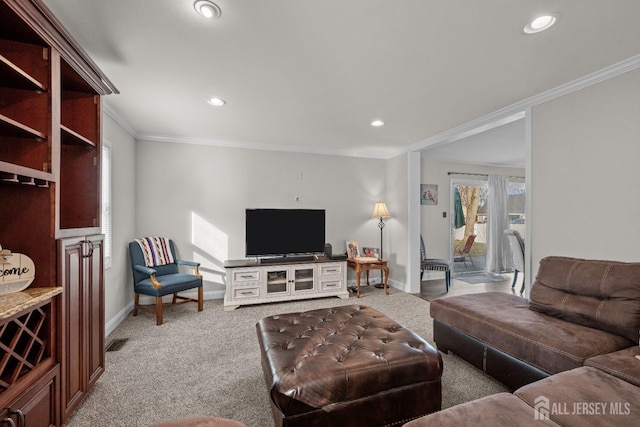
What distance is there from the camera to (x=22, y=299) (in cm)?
132

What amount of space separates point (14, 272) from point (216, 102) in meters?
2.12

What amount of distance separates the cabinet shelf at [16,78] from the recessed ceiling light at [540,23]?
2766mm

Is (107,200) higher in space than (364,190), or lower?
lower

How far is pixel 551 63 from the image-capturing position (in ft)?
6.95

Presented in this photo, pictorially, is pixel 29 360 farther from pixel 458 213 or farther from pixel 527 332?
pixel 458 213

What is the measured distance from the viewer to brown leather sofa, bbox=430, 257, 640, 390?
5.57 ft

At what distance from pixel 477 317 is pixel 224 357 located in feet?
7.23

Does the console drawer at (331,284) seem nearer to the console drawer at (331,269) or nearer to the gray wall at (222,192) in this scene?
the console drawer at (331,269)

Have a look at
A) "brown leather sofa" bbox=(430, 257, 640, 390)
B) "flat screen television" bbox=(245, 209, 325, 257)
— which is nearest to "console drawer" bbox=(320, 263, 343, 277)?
"flat screen television" bbox=(245, 209, 325, 257)

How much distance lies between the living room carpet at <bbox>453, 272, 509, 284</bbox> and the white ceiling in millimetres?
3679

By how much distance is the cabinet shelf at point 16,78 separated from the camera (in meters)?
1.27

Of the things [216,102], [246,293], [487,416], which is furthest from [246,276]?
[487,416]

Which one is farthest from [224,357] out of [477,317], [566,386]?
[566,386]

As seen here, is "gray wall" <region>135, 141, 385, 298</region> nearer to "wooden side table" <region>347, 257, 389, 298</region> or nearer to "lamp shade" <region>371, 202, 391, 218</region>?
"lamp shade" <region>371, 202, 391, 218</region>
